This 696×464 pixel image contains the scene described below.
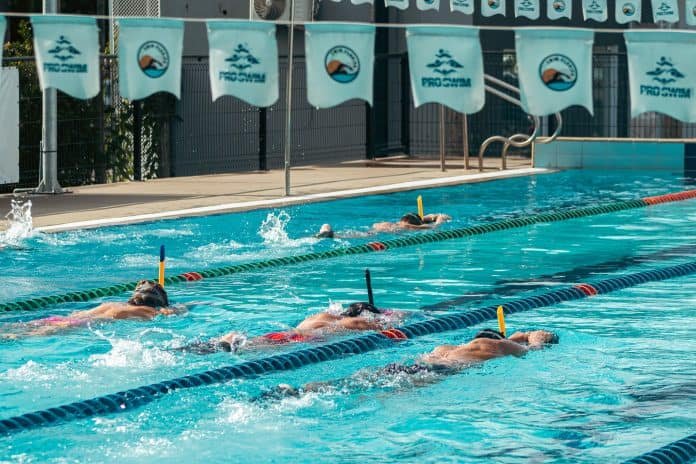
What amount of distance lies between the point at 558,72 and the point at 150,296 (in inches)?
236

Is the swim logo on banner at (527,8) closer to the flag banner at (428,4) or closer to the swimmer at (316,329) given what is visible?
the flag banner at (428,4)

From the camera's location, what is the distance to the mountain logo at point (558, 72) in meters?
14.0

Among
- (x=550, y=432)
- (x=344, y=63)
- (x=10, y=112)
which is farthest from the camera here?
(x=10, y=112)

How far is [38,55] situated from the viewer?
13391mm

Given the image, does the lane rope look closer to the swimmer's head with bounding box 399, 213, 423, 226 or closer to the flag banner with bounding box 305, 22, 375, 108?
the swimmer's head with bounding box 399, 213, 423, 226

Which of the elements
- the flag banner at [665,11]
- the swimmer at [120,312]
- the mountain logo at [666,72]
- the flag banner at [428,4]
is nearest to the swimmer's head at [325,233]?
the swimmer at [120,312]

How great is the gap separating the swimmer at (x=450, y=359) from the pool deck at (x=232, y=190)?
586cm

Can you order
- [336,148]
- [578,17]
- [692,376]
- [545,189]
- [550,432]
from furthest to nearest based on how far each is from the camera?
[578,17] < [336,148] < [545,189] < [692,376] < [550,432]

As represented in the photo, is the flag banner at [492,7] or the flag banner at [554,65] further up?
the flag banner at [492,7]

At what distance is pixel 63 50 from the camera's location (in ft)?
44.2

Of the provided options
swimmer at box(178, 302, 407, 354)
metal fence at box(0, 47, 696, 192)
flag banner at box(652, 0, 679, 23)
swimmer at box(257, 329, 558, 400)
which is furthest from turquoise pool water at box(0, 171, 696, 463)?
flag banner at box(652, 0, 679, 23)

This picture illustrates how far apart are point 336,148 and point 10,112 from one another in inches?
272

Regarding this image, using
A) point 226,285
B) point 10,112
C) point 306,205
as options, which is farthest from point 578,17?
point 226,285

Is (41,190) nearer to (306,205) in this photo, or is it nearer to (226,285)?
(306,205)
